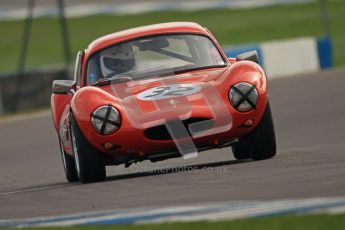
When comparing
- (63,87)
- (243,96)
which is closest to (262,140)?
(243,96)

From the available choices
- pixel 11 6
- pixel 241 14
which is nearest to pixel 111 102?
pixel 241 14

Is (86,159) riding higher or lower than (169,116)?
lower

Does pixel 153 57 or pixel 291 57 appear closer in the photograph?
pixel 153 57

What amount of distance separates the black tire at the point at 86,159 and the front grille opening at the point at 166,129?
52 cm

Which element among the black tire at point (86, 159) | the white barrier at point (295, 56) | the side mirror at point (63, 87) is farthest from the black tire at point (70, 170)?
the white barrier at point (295, 56)

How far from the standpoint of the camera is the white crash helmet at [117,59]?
1090 centimetres

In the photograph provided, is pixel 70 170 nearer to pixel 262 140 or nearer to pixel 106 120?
pixel 106 120

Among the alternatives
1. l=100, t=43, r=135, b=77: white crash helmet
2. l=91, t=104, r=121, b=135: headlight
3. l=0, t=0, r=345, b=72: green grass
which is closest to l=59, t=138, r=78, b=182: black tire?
Result: l=100, t=43, r=135, b=77: white crash helmet

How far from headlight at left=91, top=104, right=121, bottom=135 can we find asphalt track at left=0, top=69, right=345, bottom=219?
0.44m

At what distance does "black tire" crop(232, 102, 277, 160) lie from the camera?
9.98 m

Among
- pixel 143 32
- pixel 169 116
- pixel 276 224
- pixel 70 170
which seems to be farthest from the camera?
pixel 70 170

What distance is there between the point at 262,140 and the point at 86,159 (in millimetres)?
1462

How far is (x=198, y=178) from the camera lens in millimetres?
9062

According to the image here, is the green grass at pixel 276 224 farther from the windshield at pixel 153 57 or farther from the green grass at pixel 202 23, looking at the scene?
the green grass at pixel 202 23
